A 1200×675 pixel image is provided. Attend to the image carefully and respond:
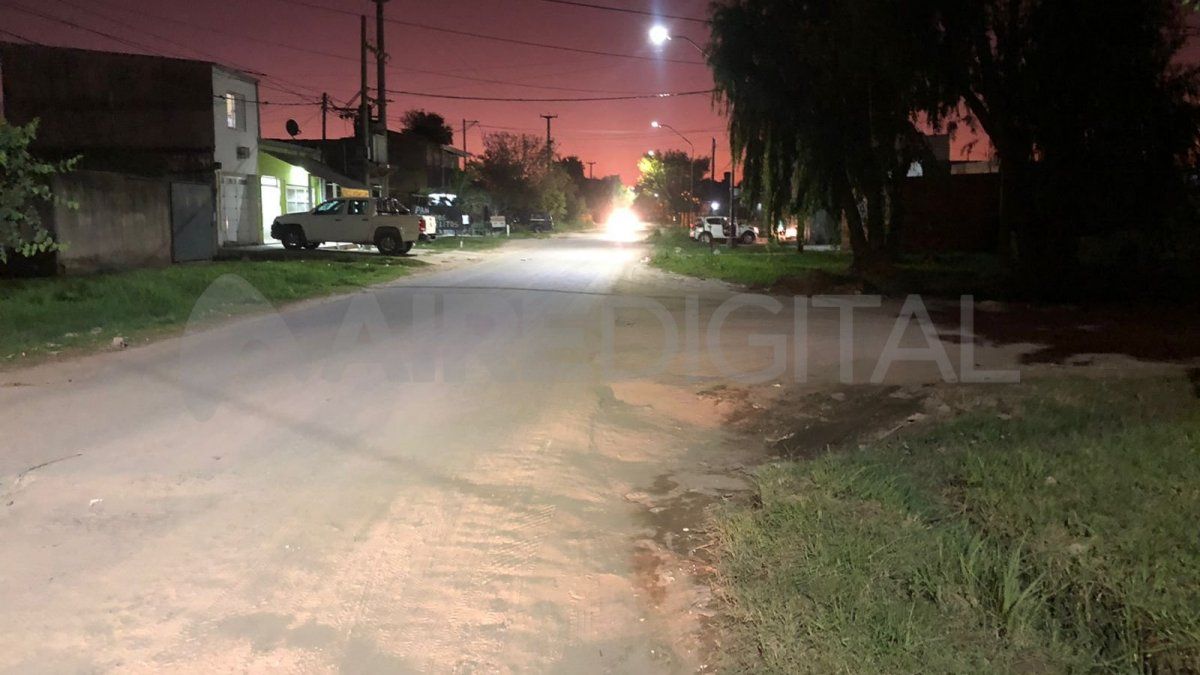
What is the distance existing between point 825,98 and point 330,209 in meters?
18.4

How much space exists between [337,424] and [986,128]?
61.6ft

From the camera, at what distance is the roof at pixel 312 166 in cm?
4134

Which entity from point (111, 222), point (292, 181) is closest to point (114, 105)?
point (292, 181)

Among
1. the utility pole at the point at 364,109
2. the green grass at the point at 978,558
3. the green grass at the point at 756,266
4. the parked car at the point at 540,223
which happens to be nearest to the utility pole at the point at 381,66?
the utility pole at the point at 364,109

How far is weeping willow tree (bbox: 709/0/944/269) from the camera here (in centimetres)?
1989

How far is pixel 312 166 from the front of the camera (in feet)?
146

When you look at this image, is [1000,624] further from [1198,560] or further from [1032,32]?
[1032,32]

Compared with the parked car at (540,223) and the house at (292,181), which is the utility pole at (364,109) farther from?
the parked car at (540,223)

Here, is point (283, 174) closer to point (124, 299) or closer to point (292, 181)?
Answer: point (292, 181)

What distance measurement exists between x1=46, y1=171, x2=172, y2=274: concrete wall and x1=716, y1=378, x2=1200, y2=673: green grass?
1778 centimetres

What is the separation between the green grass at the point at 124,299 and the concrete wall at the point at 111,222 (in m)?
0.72

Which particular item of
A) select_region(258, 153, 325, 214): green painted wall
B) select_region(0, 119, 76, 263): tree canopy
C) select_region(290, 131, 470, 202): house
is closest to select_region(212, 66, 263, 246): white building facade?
select_region(258, 153, 325, 214): green painted wall

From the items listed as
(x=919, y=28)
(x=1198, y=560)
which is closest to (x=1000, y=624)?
(x=1198, y=560)

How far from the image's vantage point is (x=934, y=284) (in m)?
22.4
